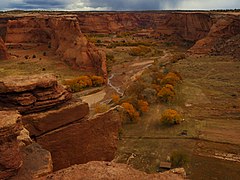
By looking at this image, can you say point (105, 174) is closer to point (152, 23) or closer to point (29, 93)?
point (29, 93)

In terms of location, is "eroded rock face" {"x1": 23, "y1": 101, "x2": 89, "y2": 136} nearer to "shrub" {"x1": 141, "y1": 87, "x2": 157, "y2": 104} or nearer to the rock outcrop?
"shrub" {"x1": 141, "y1": 87, "x2": 157, "y2": 104}

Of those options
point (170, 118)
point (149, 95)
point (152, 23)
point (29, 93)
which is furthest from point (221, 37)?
point (152, 23)

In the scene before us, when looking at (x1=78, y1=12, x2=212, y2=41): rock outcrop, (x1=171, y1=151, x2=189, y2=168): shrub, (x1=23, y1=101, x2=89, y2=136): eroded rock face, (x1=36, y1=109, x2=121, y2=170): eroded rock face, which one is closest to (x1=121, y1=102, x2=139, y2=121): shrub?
(x1=171, y1=151, x2=189, y2=168): shrub

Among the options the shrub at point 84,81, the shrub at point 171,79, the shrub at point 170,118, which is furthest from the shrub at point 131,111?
the shrub at point 84,81

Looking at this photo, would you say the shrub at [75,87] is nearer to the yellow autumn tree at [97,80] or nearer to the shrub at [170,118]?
the yellow autumn tree at [97,80]

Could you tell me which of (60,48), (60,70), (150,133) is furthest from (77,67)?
(150,133)

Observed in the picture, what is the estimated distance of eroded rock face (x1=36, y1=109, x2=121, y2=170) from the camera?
15.0 meters

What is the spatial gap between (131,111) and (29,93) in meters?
23.3

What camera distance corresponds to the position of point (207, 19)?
303 feet

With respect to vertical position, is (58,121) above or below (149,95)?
above

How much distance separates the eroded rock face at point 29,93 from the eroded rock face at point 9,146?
8.02 ft

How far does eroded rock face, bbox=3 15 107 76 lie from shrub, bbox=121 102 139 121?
19.3 metres

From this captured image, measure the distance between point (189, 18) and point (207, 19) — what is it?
10004 millimetres

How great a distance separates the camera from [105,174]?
1084cm
